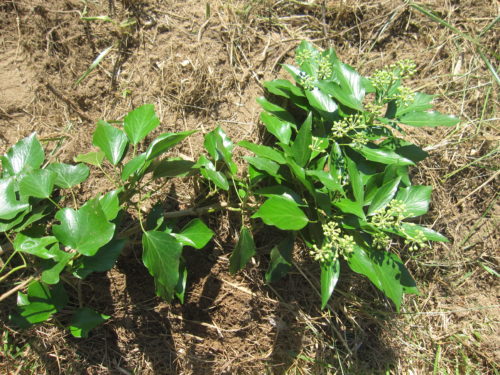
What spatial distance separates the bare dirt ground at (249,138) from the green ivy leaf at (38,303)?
1.01 feet

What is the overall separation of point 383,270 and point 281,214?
1.67 feet

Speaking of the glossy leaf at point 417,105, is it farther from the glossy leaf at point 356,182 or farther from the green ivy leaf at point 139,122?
the green ivy leaf at point 139,122

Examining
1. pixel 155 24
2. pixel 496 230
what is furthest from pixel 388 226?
pixel 155 24

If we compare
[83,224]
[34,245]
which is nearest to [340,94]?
[83,224]

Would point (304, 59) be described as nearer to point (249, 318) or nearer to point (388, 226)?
point (388, 226)

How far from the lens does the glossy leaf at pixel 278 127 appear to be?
1.90 metres

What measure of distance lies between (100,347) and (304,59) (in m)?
1.81

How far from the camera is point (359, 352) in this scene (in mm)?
2271

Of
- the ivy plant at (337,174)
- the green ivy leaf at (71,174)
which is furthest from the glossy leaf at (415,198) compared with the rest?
the green ivy leaf at (71,174)

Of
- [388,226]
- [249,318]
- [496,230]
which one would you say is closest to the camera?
[388,226]

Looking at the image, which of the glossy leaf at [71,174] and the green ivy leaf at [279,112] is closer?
the glossy leaf at [71,174]

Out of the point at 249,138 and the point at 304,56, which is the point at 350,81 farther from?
the point at 249,138

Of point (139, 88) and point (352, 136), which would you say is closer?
point (352, 136)

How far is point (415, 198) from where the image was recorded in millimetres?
1824
